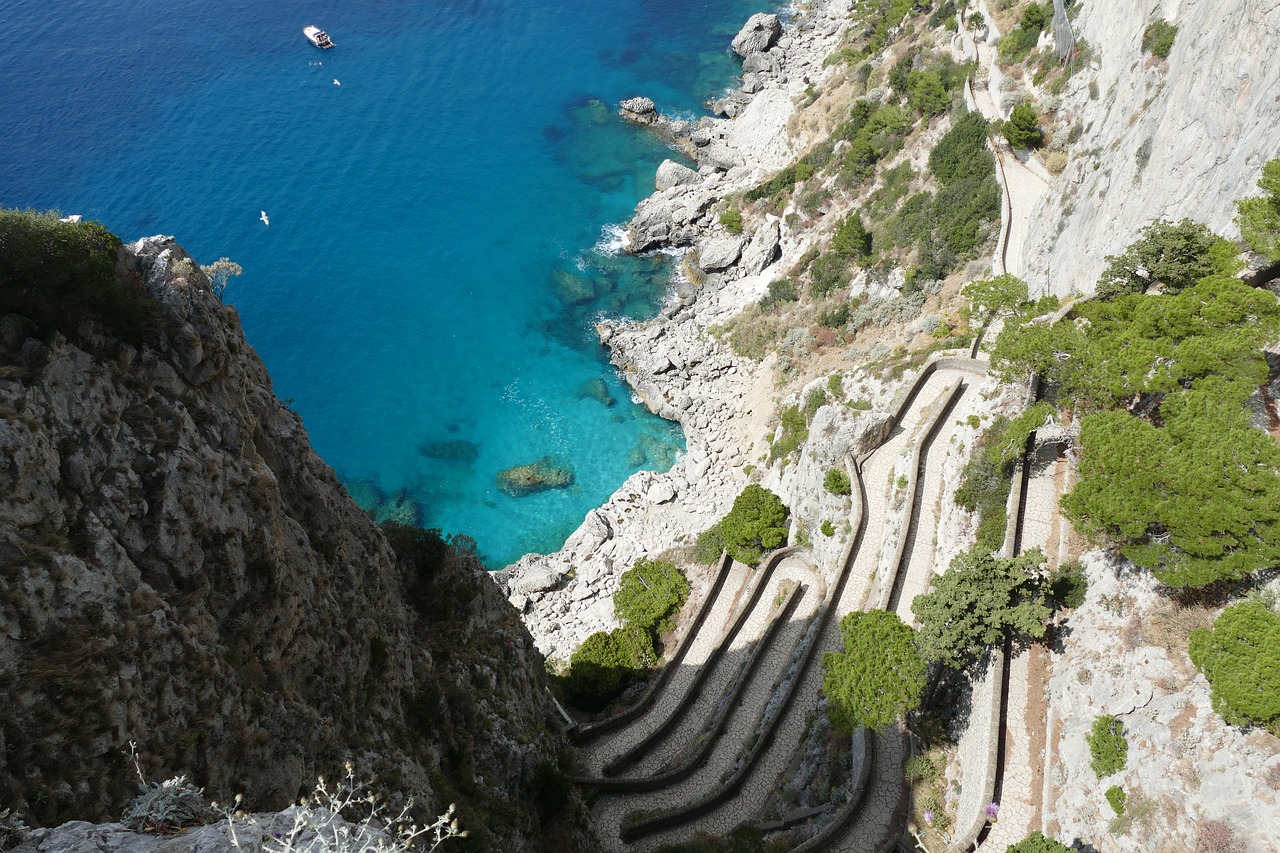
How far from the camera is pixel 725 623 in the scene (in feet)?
113

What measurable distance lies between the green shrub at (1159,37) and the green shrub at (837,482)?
2369 cm

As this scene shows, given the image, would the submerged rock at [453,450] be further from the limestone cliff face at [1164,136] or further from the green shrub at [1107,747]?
the green shrub at [1107,747]

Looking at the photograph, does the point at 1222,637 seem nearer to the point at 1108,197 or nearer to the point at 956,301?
the point at 1108,197

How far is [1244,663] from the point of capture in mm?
17031

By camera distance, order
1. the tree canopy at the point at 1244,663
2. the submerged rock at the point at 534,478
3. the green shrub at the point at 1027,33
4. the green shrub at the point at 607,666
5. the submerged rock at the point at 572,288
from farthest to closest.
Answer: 1. the submerged rock at the point at 572,288
2. the submerged rock at the point at 534,478
3. the green shrub at the point at 1027,33
4. the green shrub at the point at 607,666
5. the tree canopy at the point at 1244,663

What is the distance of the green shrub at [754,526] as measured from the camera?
35656mm

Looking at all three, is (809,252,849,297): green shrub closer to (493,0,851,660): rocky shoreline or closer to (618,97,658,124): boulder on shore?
(493,0,851,660): rocky shoreline

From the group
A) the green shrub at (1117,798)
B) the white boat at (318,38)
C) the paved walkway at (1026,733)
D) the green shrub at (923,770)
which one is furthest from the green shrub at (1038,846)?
the white boat at (318,38)

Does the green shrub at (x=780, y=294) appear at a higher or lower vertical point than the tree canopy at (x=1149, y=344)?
higher

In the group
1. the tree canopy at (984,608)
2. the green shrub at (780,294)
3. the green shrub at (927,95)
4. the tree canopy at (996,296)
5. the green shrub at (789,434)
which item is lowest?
the tree canopy at (984,608)

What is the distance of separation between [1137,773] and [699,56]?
92.6 metres

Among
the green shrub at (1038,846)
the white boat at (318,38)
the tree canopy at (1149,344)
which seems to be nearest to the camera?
the green shrub at (1038,846)

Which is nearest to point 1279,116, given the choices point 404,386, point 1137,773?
point 1137,773

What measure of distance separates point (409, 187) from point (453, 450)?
3605 centimetres
